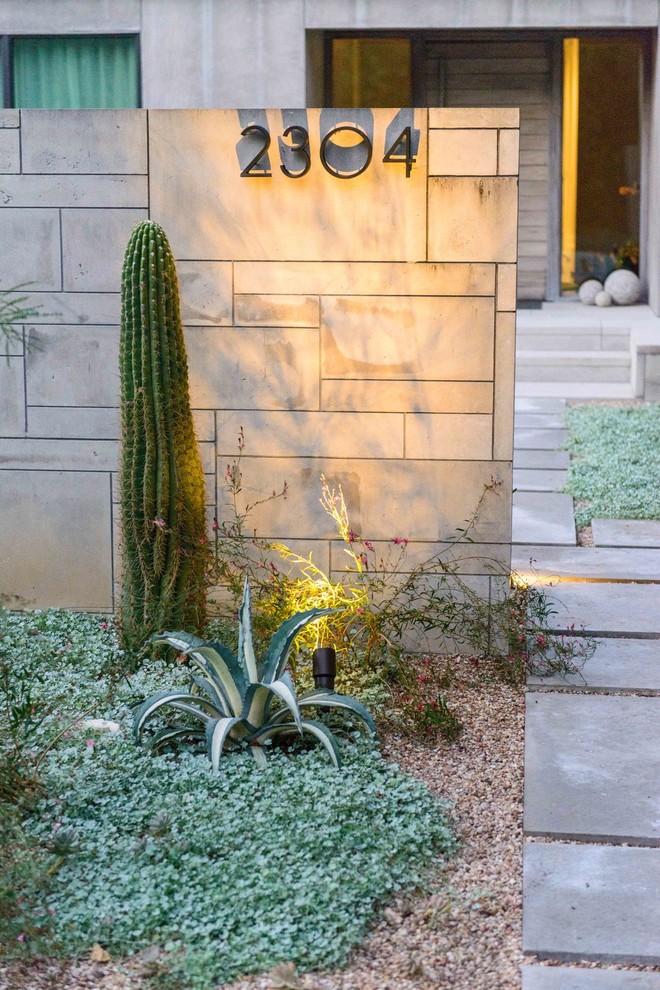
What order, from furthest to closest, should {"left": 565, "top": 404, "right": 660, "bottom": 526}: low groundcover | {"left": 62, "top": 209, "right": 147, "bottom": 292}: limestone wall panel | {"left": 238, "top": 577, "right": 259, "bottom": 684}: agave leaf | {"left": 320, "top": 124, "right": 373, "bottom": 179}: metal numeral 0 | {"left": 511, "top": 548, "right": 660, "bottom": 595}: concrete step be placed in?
{"left": 565, "top": 404, "right": 660, "bottom": 526}: low groundcover, {"left": 511, "top": 548, "right": 660, "bottom": 595}: concrete step, {"left": 62, "top": 209, "right": 147, "bottom": 292}: limestone wall panel, {"left": 320, "top": 124, "right": 373, "bottom": 179}: metal numeral 0, {"left": 238, "top": 577, "right": 259, "bottom": 684}: agave leaf

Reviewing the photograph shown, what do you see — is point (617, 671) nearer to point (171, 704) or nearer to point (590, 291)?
point (171, 704)

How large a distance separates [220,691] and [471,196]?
7.45 feet

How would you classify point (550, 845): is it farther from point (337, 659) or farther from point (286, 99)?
point (286, 99)

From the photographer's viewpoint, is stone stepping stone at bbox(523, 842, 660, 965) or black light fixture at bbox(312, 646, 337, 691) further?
black light fixture at bbox(312, 646, 337, 691)

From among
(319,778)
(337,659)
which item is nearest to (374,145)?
→ (337,659)

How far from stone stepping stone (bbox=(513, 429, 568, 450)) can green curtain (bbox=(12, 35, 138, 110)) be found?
5265 millimetres

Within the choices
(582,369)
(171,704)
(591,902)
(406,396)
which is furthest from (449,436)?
(582,369)

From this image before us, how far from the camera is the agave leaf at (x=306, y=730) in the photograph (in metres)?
3.96

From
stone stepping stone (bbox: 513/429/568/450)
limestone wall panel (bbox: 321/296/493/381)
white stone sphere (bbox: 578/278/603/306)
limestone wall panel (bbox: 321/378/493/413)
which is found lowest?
stone stepping stone (bbox: 513/429/568/450)

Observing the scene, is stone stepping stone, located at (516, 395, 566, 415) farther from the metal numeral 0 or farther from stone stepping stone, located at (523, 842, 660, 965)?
stone stepping stone, located at (523, 842, 660, 965)

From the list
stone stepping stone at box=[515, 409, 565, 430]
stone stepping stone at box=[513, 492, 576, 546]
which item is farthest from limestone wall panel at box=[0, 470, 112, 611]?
stone stepping stone at box=[515, 409, 565, 430]

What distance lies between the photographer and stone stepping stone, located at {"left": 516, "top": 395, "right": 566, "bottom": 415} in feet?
33.9

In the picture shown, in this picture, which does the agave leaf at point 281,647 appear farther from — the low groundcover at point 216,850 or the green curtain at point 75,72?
the green curtain at point 75,72

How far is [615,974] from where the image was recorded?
3.03 m
